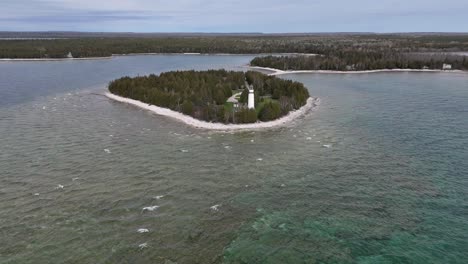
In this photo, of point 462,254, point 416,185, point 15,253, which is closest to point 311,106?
point 416,185

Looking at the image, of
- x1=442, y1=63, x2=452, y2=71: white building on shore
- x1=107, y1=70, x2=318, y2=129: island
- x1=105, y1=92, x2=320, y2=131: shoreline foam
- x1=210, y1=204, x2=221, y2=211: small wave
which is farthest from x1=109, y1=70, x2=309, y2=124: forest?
x1=442, y1=63, x2=452, y2=71: white building on shore

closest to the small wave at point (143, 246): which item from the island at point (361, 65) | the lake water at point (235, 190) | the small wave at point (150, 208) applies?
the lake water at point (235, 190)

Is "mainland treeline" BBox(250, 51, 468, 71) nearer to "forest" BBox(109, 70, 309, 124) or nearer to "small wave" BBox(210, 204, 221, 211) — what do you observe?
"forest" BBox(109, 70, 309, 124)

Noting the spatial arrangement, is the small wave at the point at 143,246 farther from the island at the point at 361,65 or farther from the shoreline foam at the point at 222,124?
the island at the point at 361,65

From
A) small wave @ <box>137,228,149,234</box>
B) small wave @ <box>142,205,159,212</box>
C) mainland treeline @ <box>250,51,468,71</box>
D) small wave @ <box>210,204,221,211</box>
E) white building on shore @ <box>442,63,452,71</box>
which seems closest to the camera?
small wave @ <box>137,228,149,234</box>

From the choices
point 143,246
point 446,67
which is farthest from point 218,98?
point 446,67
